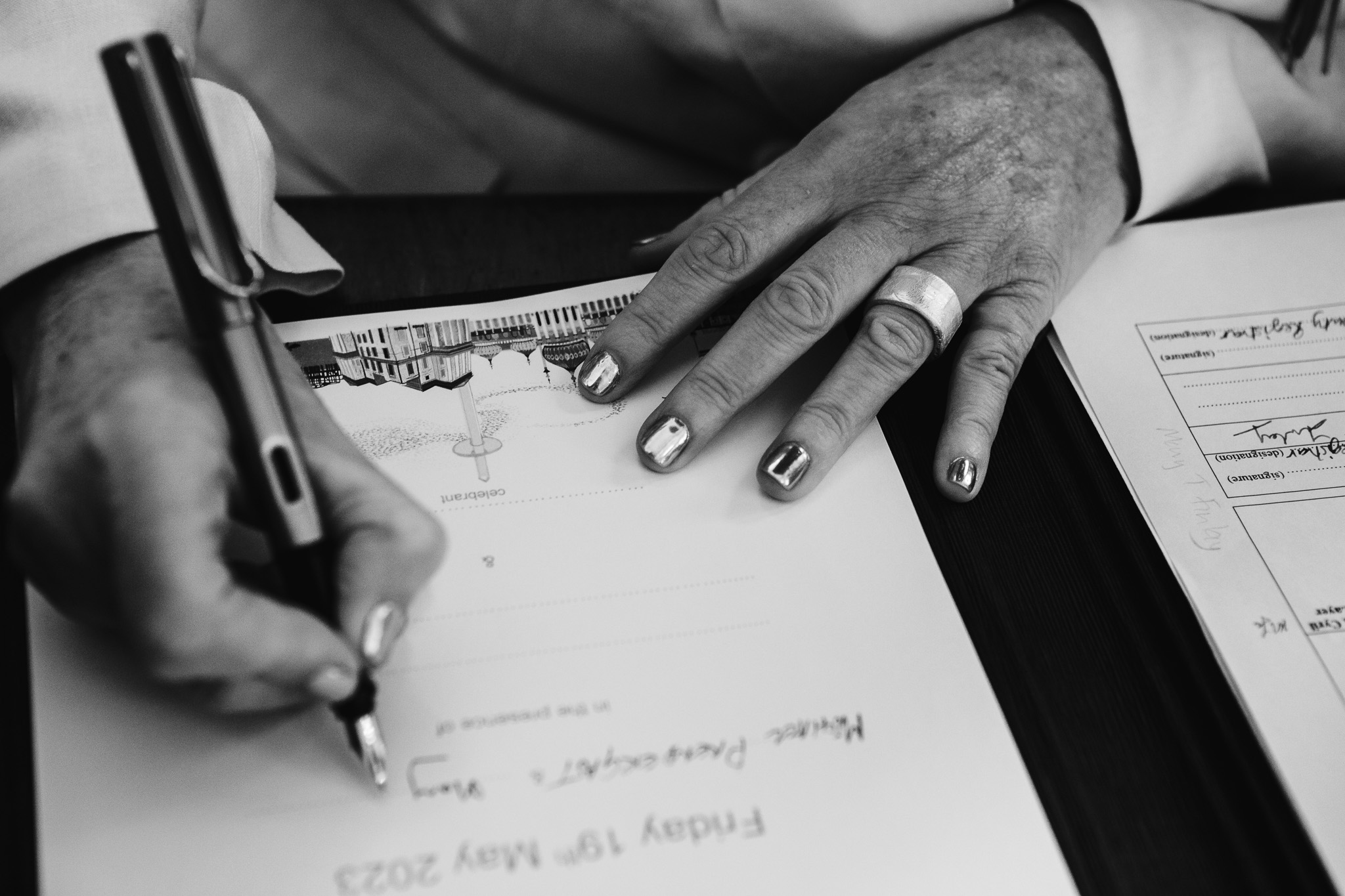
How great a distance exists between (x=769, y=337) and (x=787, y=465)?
0.08 metres

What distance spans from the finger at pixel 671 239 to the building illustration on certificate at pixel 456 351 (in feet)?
0.19

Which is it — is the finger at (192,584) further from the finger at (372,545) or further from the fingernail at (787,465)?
the fingernail at (787,465)

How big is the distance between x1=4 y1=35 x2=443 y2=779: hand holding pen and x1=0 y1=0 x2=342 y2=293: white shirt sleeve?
0.10 meters

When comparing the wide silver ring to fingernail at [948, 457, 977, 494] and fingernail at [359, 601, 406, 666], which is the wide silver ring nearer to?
fingernail at [948, 457, 977, 494]

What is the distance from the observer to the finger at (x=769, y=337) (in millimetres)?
510

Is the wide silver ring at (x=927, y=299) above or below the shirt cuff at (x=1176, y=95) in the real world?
below

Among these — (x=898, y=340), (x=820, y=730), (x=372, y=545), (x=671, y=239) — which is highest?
(x=671, y=239)

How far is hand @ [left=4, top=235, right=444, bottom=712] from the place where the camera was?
353mm

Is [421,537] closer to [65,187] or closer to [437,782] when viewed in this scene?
[437,782]

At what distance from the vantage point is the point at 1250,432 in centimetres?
55

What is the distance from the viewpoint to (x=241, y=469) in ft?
1.24
